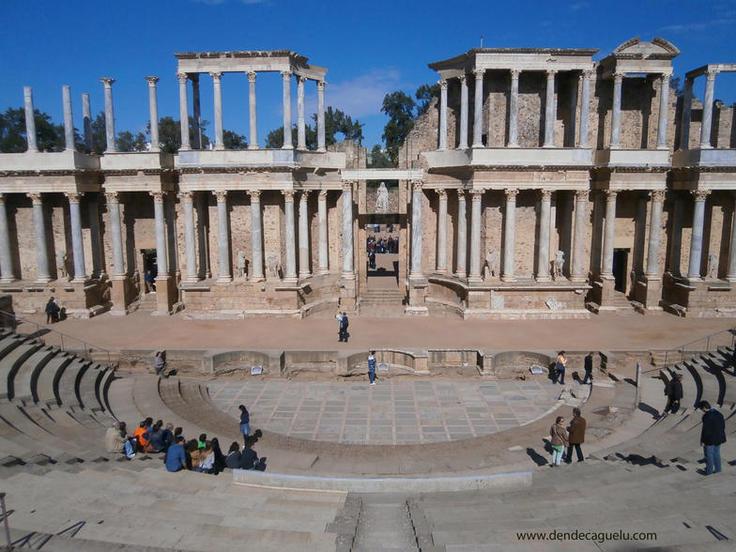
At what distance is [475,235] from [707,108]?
12263mm

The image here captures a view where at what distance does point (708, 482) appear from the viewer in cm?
1001

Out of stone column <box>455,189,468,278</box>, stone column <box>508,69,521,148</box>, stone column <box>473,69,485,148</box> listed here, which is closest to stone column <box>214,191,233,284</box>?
stone column <box>455,189,468,278</box>

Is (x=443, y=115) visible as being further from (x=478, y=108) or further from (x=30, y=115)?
(x=30, y=115)

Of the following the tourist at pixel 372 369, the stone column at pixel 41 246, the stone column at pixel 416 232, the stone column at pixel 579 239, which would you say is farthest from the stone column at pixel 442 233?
the stone column at pixel 41 246

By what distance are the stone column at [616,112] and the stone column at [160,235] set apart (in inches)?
873

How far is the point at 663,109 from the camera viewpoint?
26.6m

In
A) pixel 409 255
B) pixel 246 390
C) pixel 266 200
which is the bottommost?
pixel 246 390

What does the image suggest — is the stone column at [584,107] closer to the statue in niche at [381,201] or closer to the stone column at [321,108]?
the statue in niche at [381,201]

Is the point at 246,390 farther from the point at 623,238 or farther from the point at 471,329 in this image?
the point at 623,238

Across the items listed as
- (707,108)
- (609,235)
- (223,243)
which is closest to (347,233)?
(223,243)

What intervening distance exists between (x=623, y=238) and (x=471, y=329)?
1091 cm

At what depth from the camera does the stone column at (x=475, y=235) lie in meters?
27.0

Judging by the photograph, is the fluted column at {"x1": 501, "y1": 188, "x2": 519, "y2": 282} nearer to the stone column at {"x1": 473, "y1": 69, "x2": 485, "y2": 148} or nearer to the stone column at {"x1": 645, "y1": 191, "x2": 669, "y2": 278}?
the stone column at {"x1": 473, "y1": 69, "x2": 485, "y2": 148}

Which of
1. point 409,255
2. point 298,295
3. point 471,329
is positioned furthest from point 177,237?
point 471,329
